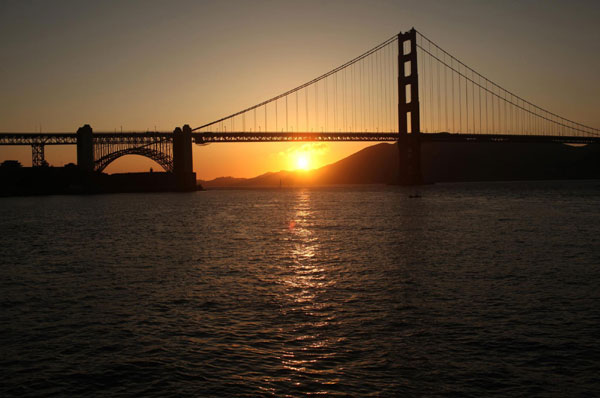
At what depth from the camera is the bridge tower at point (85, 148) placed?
123 m

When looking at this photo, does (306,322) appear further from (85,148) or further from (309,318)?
(85,148)

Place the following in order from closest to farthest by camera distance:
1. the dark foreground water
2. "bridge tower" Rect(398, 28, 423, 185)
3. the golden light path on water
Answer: the dark foreground water → the golden light path on water → "bridge tower" Rect(398, 28, 423, 185)

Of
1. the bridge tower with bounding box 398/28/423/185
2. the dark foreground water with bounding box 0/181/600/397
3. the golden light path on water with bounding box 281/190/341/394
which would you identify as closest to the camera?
the dark foreground water with bounding box 0/181/600/397

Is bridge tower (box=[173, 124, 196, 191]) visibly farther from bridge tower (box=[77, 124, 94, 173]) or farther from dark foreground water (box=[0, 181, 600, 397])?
dark foreground water (box=[0, 181, 600, 397])

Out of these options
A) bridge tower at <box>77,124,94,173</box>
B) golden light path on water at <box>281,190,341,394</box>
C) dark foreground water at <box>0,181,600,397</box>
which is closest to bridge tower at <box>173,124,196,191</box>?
bridge tower at <box>77,124,94,173</box>

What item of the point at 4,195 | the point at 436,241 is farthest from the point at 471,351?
the point at 4,195

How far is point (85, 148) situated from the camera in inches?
4852

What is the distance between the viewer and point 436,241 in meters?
27.4

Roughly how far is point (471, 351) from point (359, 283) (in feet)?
22.4

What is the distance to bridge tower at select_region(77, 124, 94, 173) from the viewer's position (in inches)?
4825

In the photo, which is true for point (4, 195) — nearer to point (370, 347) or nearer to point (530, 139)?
point (530, 139)

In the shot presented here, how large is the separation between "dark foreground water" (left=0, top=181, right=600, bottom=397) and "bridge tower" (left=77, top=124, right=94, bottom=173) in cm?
10619

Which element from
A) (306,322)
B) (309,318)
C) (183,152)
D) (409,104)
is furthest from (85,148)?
(306,322)

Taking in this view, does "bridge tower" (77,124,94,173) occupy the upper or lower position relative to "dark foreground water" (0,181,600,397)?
upper
